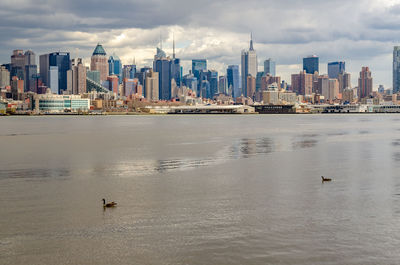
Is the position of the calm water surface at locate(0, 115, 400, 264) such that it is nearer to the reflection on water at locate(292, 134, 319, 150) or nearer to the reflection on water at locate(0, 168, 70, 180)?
the reflection on water at locate(0, 168, 70, 180)

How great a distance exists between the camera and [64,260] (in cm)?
1930

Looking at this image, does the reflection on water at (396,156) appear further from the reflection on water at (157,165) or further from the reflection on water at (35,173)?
the reflection on water at (35,173)

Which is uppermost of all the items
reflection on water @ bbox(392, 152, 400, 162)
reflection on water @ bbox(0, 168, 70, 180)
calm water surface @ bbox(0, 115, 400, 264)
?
reflection on water @ bbox(392, 152, 400, 162)

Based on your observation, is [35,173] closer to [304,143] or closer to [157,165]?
[157,165]

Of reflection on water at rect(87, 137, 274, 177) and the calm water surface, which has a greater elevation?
reflection on water at rect(87, 137, 274, 177)

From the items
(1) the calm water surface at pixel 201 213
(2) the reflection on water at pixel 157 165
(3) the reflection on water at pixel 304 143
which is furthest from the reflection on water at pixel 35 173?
(3) the reflection on water at pixel 304 143

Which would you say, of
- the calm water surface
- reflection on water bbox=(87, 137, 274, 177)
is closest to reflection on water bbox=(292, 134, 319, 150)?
reflection on water bbox=(87, 137, 274, 177)

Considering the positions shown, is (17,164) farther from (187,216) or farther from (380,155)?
(380,155)

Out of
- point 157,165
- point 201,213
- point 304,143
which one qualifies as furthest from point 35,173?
point 304,143

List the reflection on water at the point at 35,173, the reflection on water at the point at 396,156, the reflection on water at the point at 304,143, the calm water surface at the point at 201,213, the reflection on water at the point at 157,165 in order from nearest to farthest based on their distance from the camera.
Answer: the calm water surface at the point at 201,213
the reflection on water at the point at 35,173
the reflection on water at the point at 157,165
the reflection on water at the point at 396,156
the reflection on water at the point at 304,143

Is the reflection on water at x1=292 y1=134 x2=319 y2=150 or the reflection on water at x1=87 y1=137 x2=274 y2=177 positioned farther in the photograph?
the reflection on water at x1=292 y1=134 x2=319 y2=150

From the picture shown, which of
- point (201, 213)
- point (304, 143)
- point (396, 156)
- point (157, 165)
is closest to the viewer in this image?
point (201, 213)

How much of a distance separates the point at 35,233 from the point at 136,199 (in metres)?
Result: 8.93

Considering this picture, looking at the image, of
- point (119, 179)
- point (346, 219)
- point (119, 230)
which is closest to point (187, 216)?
point (119, 230)
